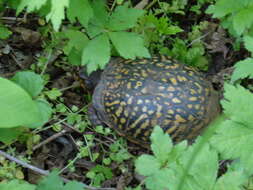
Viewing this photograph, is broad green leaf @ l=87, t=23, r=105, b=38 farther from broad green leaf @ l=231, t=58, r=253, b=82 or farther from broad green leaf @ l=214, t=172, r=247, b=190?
broad green leaf @ l=214, t=172, r=247, b=190

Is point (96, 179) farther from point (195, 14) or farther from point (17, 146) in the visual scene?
point (195, 14)

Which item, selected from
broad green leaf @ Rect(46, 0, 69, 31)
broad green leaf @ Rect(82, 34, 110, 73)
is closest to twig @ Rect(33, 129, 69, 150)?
broad green leaf @ Rect(82, 34, 110, 73)

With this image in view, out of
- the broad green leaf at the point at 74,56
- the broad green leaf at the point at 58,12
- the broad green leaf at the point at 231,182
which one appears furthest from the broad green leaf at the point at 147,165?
the broad green leaf at the point at 74,56

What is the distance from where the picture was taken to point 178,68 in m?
2.05

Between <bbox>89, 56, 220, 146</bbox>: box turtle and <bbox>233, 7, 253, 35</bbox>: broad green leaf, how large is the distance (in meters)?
0.41

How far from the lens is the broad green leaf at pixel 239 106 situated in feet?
4.01

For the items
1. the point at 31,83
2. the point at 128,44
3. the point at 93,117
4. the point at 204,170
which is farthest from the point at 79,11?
the point at 204,170

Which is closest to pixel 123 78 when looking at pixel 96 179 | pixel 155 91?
pixel 155 91

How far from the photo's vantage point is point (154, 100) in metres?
1.90

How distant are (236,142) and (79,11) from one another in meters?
0.89

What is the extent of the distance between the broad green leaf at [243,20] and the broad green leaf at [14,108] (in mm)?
1032

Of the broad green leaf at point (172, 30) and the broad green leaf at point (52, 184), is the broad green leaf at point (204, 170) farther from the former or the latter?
the broad green leaf at point (172, 30)

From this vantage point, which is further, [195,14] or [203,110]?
[195,14]

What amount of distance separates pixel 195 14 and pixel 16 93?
172 centimetres
